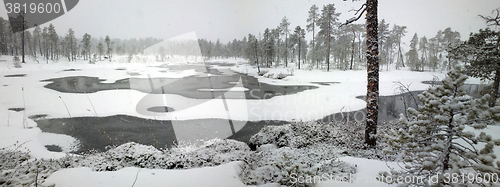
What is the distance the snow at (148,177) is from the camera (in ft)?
13.4

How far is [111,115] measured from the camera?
12.0 m

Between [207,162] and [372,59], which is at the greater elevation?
[372,59]

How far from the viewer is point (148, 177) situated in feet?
14.4

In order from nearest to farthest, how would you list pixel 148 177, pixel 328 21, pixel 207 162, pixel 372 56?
pixel 148 177, pixel 207 162, pixel 372 56, pixel 328 21

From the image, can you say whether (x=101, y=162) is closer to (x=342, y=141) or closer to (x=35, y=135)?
(x=35, y=135)

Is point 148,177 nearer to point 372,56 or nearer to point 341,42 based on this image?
point 372,56

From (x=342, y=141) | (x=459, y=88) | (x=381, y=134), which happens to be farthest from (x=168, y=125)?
(x=459, y=88)

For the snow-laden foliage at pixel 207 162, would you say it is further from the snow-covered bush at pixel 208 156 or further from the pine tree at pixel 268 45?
the pine tree at pixel 268 45

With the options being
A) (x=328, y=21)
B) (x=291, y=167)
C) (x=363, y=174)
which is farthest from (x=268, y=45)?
(x=291, y=167)

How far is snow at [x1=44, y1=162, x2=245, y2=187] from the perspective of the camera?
4086 millimetres

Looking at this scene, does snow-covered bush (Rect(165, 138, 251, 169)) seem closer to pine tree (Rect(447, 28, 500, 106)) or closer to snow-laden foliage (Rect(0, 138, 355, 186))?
snow-laden foliage (Rect(0, 138, 355, 186))

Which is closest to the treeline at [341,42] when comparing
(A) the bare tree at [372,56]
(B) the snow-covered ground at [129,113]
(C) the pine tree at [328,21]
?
(C) the pine tree at [328,21]

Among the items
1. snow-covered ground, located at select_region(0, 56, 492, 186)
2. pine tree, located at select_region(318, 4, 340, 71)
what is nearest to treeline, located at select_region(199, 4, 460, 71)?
pine tree, located at select_region(318, 4, 340, 71)

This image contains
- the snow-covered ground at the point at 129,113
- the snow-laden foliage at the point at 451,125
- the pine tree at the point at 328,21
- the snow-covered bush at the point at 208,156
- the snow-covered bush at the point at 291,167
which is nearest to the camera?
the snow-laden foliage at the point at 451,125
